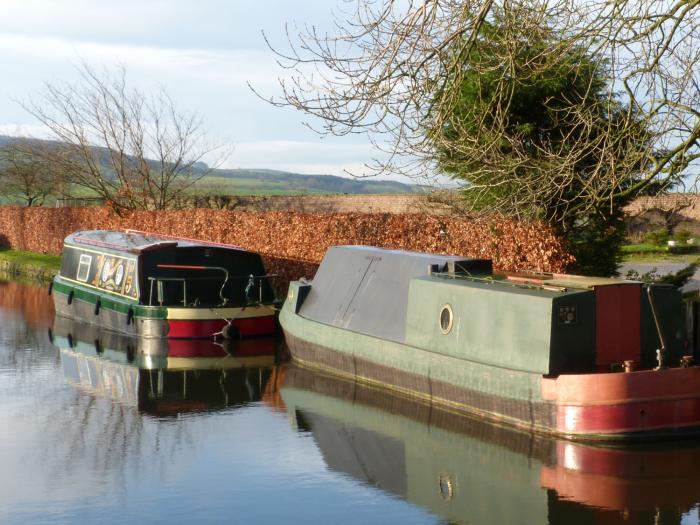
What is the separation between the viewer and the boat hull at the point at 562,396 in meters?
10.7

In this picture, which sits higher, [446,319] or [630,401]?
[446,319]

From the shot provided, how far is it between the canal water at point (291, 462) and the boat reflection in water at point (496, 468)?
0.8 inches

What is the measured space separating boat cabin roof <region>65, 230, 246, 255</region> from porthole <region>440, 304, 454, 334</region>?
7107mm

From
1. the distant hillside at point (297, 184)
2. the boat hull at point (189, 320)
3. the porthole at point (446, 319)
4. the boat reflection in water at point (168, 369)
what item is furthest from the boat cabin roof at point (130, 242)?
the distant hillside at point (297, 184)

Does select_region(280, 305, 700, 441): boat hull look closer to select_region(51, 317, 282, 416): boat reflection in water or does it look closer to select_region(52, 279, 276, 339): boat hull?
select_region(51, 317, 282, 416): boat reflection in water

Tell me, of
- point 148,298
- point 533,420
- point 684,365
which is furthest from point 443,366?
point 148,298

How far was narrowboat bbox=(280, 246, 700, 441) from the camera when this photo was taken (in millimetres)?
10836

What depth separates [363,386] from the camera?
14219 mm

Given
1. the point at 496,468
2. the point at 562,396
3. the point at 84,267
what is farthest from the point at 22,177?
the point at 496,468

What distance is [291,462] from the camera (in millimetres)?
10594

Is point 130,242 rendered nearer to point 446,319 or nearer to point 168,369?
point 168,369

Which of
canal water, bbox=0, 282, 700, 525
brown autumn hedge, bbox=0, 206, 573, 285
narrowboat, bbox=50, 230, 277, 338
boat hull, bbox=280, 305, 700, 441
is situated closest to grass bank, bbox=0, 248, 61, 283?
brown autumn hedge, bbox=0, 206, 573, 285

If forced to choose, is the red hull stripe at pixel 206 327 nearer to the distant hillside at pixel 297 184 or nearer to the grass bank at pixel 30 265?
the grass bank at pixel 30 265

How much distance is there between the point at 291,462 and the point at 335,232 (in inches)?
472
